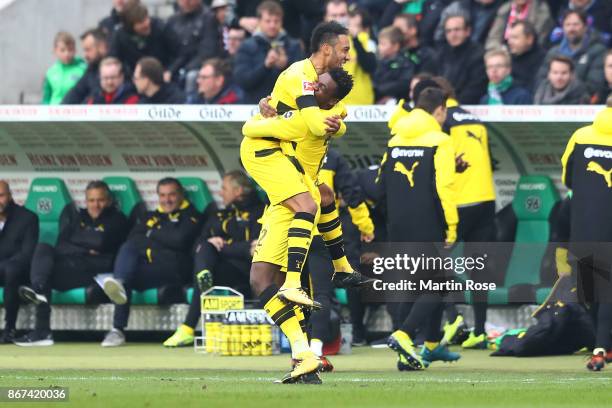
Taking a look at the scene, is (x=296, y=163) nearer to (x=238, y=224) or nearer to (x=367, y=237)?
(x=367, y=237)

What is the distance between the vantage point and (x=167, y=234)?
1584cm

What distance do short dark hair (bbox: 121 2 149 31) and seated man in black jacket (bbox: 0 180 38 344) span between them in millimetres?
3157

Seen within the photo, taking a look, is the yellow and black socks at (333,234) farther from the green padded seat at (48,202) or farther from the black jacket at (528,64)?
→ the green padded seat at (48,202)

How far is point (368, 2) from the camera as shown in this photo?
60.6 feet

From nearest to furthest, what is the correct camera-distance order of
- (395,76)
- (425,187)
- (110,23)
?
(425,187) → (395,76) → (110,23)

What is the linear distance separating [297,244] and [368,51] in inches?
243

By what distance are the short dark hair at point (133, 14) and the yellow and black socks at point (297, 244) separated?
836 centimetres

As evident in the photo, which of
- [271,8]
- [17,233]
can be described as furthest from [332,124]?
[17,233]

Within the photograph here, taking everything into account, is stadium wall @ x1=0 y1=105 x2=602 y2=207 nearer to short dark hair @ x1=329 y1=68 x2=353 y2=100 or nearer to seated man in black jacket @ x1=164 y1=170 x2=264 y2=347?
seated man in black jacket @ x1=164 y1=170 x2=264 y2=347

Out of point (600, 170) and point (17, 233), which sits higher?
point (600, 170)

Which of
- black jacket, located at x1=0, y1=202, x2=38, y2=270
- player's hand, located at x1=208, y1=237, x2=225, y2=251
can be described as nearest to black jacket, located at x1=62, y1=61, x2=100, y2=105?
black jacket, located at x1=0, y1=202, x2=38, y2=270

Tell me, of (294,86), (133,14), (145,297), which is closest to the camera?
(294,86)

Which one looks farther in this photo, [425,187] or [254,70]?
[254,70]

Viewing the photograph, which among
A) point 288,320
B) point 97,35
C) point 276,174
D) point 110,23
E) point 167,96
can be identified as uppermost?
point 110,23
